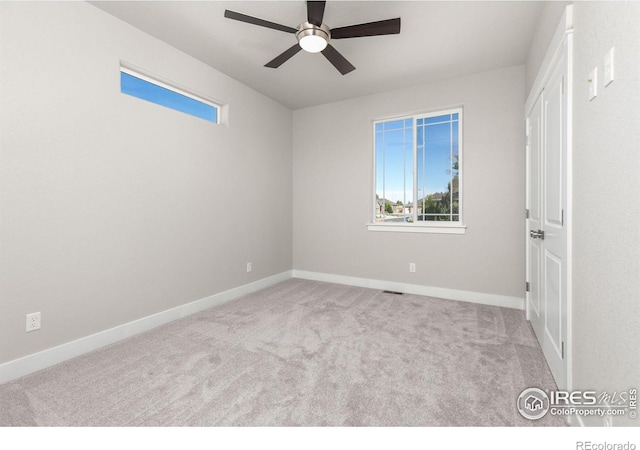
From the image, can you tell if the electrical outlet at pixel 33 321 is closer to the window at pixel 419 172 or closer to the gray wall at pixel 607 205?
the gray wall at pixel 607 205

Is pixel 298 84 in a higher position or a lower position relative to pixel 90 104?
higher

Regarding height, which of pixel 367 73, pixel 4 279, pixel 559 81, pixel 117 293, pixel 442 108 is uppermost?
pixel 367 73

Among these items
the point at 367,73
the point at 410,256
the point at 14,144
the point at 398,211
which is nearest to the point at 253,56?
the point at 367,73

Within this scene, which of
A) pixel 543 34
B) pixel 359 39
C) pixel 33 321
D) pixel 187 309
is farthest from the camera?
pixel 187 309

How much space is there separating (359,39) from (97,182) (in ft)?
8.79

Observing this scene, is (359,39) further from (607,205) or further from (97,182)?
(97,182)

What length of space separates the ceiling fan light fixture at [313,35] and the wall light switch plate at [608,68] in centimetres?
173

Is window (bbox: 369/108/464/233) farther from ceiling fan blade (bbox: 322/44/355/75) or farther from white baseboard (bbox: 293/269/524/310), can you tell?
ceiling fan blade (bbox: 322/44/355/75)

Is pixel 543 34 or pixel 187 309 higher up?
pixel 543 34

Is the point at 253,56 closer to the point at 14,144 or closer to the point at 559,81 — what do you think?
the point at 14,144

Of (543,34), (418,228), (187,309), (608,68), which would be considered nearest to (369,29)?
(543,34)

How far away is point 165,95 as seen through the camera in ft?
9.68

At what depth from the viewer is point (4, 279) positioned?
1.90 m

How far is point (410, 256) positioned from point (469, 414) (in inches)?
98.2
